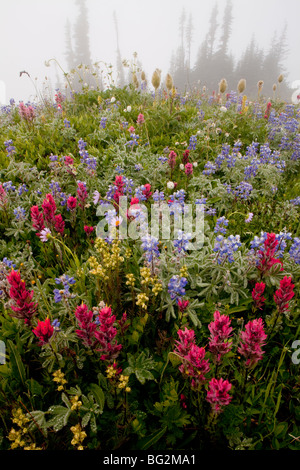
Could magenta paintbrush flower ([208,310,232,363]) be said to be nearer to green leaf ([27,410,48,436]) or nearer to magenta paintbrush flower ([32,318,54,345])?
magenta paintbrush flower ([32,318,54,345])

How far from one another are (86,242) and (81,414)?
1.98 meters

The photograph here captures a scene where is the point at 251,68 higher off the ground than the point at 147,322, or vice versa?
the point at 251,68

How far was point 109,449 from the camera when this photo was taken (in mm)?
1778

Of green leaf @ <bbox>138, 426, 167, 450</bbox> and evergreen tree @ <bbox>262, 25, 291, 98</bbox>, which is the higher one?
evergreen tree @ <bbox>262, 25, 291, 98</bbox>

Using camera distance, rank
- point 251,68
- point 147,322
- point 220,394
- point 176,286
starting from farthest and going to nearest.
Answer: point 251,68 → point 147,322 → point 176,286 → point 220,394

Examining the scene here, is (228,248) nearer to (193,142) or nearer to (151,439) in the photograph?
(151,439)

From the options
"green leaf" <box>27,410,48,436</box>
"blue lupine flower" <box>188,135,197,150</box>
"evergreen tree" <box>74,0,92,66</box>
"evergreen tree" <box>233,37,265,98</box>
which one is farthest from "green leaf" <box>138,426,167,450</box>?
"evergreen tree" <box>74,0,92,66</box>

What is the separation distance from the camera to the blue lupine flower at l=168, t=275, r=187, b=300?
225 centimetres

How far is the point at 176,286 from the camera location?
7.46ft

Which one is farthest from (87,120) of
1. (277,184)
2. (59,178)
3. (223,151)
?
(277,184)

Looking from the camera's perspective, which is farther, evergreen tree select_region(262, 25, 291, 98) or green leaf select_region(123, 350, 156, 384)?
evergreen tree select_region(262, 25, 291, 98)

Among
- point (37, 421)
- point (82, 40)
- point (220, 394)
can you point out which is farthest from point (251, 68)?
point (37, 421)

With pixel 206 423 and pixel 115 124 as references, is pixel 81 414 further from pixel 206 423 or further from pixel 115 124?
pixel 115 124

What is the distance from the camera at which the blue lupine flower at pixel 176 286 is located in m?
2.25
